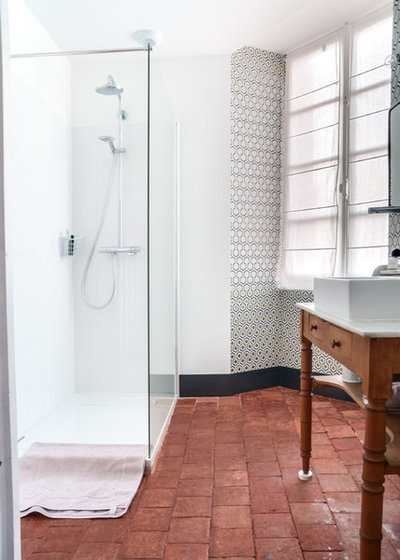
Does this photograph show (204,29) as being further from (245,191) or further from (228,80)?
(245,191)

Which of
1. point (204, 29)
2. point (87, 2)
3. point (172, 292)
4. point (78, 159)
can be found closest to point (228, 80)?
point (204, 29)

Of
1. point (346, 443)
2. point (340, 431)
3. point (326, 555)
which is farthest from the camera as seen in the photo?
point (340, 431)

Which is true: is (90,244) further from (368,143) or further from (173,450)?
(368,143)

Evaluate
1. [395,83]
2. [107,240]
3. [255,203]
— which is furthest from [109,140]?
[395,83]

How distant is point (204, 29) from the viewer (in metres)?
2.61

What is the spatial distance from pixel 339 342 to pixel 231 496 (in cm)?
86

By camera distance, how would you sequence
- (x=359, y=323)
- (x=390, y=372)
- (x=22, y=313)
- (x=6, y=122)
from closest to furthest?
(x=6, y=122) < (x=390, y=372) < (x=359, y=323) < (x=22, y=313)

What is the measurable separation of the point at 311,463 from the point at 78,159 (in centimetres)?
227

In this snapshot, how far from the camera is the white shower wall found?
2.60 metres

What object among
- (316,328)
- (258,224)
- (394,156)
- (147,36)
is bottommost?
(316,328)

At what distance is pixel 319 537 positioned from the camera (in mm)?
1385

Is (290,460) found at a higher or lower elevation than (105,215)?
lower

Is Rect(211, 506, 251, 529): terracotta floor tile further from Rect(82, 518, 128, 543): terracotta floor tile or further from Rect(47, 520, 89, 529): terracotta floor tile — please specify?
Rect(47, 520, 89, 529): terracotta floor tile

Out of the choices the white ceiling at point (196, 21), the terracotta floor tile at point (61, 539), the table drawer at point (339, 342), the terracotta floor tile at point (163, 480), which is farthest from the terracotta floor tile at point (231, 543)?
the white ceiling at point (196, 21)
